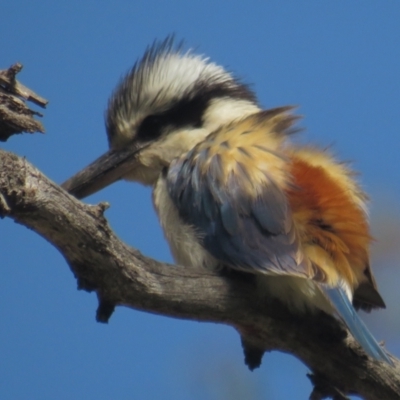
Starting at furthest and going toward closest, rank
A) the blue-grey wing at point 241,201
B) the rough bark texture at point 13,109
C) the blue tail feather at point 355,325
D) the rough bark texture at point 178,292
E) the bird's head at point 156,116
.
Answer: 1. the bird's head at point 156,116
2. the blue-grey wing at point 241,201
3. the blue tail feather at point 355,325
4. the rough bark texture at point 13,109
5. the rough bark texture at point 178,292

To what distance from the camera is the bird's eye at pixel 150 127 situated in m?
4.06

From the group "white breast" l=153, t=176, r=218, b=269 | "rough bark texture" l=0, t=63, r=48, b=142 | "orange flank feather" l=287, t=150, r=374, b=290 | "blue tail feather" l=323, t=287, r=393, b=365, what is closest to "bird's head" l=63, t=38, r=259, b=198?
"white breast" l=153, t=176, r=218, b=269

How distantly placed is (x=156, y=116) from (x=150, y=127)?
6cm

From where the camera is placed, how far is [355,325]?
10.0 feet

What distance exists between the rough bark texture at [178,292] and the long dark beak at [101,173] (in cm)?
100

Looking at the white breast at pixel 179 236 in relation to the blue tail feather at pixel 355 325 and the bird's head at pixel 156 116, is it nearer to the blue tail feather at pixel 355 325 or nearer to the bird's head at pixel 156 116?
the bird's head at pixel 156 116

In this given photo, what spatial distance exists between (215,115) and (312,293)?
1186 millimetres

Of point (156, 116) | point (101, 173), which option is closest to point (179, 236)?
point (101, 173)

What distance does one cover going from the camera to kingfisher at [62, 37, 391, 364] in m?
3.19

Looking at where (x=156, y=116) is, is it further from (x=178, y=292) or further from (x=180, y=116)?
(x=178, y=292)

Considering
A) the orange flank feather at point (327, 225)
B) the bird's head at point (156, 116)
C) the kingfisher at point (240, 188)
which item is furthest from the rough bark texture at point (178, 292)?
the bird's head at point (156, 116)

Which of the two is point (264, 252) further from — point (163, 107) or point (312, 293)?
point (163, 107)

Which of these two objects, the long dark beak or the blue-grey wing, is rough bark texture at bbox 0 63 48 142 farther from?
the long dark beak

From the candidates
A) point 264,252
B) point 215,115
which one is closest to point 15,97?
point 264,252
